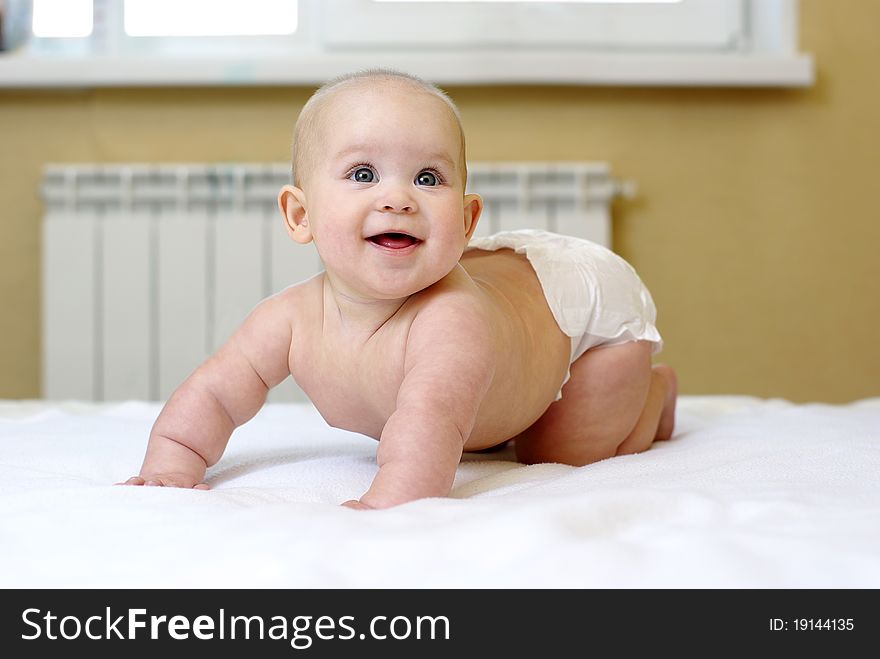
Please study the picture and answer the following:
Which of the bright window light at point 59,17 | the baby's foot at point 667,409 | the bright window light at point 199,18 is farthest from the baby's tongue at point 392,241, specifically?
the bright window light at point 59,17

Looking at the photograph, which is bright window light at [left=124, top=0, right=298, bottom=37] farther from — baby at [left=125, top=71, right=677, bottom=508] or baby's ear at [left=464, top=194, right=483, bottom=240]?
baby's ear at [left=464, top=194, right=483, bottom=240]

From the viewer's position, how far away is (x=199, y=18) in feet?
7.43

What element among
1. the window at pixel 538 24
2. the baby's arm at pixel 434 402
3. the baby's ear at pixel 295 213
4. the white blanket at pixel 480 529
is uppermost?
the window at pixel 538 24

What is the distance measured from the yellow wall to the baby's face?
1363mm

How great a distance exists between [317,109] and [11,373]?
1.61 m

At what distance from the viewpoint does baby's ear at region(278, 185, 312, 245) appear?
0.95 m

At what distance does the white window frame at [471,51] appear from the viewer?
2.13 m

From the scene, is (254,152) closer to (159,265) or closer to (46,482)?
(159,265)

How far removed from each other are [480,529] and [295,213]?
19.3 inches

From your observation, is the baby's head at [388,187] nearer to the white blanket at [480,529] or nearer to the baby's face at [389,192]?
the baby's face at [389,192]

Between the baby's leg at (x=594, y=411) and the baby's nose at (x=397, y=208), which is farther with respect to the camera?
the baby's leg at (x=594, y=411)

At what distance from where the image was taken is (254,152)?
220cm

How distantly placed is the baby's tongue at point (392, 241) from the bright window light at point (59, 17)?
5.57 feet
